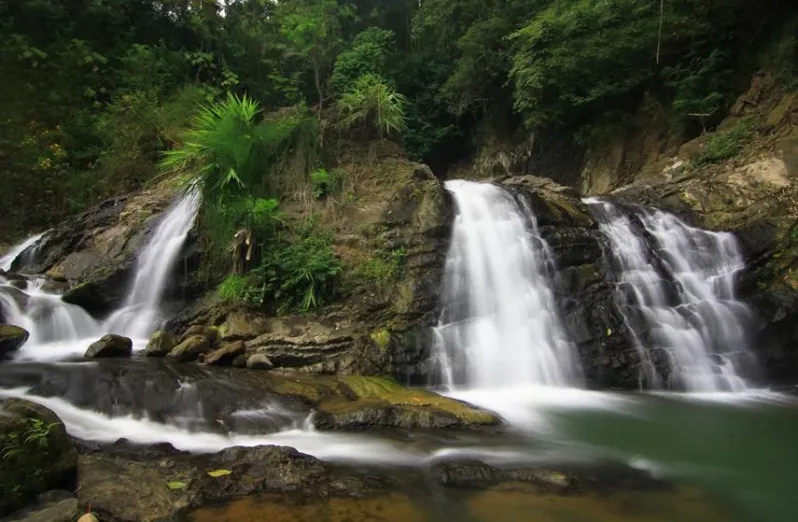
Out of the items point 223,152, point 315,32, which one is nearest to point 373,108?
point 223,152

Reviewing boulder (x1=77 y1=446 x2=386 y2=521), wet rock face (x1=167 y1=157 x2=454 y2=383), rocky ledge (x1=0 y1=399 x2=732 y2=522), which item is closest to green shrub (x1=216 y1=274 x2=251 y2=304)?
wet rock face (x1=167 y1=157 x2=454 y2=383)

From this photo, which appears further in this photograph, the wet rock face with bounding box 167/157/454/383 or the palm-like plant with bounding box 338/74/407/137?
the palm-like plant with bounding box 338/74/407/137

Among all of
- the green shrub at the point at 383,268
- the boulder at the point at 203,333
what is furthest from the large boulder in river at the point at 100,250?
the green shrub at the point at 383,268

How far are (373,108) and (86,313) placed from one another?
7.43 metres

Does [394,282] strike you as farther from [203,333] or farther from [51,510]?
[51,510]

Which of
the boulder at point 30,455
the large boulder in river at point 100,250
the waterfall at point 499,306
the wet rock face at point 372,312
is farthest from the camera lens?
the large boulder in river at point 100,250

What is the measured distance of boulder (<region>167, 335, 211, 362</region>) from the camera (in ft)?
28.4

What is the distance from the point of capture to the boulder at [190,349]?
28.4 feet

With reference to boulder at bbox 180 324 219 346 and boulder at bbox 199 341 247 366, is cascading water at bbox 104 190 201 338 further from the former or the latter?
boulder at bbox 199 341 247 366

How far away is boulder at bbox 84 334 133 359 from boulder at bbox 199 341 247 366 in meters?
1.20

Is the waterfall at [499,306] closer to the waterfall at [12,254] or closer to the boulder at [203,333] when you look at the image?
the boulder at [203,333]

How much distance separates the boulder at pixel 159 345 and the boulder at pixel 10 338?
187 centimetres

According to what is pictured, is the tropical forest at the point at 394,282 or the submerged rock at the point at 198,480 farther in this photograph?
the tropical forest at the point at 394,282

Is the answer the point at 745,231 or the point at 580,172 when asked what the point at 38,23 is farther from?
the point at 745,231
